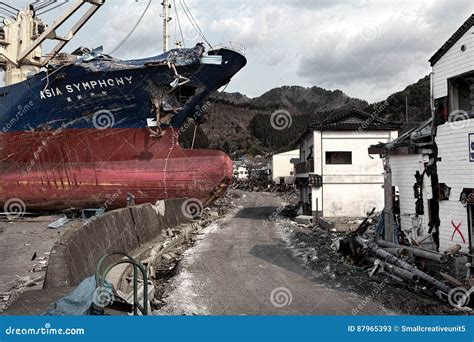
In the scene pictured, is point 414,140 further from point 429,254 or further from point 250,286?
point 250,286

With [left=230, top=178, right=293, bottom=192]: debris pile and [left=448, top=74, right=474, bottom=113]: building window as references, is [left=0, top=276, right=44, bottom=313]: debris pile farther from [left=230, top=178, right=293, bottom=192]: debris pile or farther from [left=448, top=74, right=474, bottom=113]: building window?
[left=230, top=178, right=293, bottom=192]: debris pile

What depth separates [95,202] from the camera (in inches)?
816

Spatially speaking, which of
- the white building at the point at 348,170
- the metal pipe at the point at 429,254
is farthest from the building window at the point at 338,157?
the metal pipe at the point at 429,254

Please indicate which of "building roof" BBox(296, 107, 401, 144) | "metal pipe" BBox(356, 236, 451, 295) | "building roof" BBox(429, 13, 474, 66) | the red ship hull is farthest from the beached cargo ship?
"building roof" BBox(429, 13, 474, 66)

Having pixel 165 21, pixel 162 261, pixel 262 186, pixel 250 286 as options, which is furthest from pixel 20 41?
pixel 262 186

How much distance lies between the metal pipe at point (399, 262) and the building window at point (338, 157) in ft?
39.2

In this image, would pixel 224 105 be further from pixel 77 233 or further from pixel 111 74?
pixel 77 233

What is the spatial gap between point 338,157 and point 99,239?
58.8 feet

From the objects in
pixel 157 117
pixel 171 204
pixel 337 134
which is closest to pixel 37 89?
pixel 157 117

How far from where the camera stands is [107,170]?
67.1ft

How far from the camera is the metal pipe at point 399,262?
8.80 m

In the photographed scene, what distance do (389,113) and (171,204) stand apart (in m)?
58.5

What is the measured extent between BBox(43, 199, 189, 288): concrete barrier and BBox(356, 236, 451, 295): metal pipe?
296 inches

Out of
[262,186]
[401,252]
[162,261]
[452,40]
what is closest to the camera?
[452,40]
